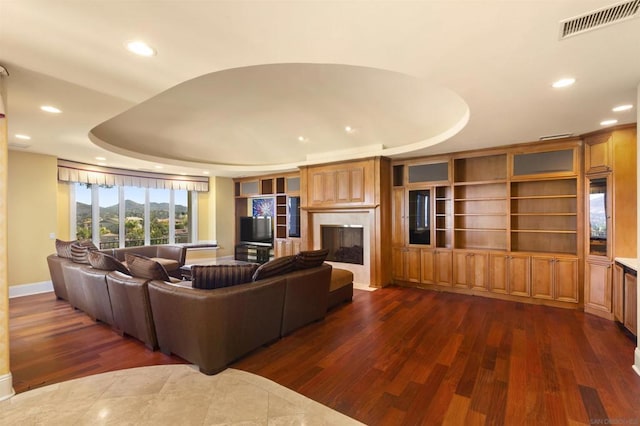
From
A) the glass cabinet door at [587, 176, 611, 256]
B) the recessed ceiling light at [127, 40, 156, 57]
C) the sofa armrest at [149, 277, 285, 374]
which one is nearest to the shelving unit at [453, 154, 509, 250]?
the glass cabinet door at [587, 176, 611, 256]

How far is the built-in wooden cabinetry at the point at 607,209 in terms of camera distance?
369cm

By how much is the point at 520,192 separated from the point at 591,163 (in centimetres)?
102

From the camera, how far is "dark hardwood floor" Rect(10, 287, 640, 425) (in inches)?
83.5

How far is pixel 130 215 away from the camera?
23.6 feet

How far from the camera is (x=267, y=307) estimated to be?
3.03 m

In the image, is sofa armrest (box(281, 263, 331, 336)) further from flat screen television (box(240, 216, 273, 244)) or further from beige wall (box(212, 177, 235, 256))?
beige wall (box(212, 177, 235, 256))

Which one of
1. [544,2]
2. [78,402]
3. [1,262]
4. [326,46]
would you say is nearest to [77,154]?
[1,262]

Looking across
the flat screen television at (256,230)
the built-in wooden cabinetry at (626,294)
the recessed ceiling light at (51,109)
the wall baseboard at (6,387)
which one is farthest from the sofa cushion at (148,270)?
the built-in wooden cabinetry at (626,294)

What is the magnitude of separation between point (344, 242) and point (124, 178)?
5512 millimetres

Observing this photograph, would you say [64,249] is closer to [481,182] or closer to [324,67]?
[324,67]

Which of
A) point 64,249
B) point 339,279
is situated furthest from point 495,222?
point 64,249

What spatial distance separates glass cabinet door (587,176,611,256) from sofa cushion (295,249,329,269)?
388 centimetres

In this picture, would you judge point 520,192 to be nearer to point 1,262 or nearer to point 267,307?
point 267,307

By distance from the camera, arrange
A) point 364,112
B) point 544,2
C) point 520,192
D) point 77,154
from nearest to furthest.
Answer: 1. point 544,2
2. point 364,112
3. point 520,192
4. point 77,154
